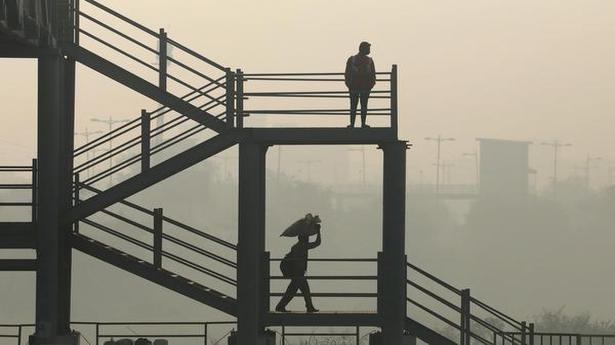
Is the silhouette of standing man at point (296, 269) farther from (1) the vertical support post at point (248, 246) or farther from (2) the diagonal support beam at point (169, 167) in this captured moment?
(2) the diagonal support beam at point (169, 167)

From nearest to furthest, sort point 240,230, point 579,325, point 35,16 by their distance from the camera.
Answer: point 35,16 → point 240,230 → point 579,325

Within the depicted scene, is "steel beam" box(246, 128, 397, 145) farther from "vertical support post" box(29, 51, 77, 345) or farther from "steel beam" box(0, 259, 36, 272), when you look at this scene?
"steel beam" box(0, 259, 36, 272)

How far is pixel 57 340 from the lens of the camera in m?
25.4

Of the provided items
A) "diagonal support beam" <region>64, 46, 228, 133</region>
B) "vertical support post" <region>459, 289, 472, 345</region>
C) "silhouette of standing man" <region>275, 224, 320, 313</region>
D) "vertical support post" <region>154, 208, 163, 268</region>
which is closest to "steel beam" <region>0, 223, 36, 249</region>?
"vertical support post" <region>154, 208, 163, 268</region>

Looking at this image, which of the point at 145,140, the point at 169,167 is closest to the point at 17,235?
the point at 145,140

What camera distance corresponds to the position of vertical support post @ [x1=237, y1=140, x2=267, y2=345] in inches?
969

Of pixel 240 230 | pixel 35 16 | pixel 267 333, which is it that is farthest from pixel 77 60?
pixel 267 333

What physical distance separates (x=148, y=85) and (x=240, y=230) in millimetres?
3472

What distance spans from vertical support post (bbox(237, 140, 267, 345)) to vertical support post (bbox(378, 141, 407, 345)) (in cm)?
253

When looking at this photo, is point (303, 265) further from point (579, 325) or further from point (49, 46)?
point (579, 325)

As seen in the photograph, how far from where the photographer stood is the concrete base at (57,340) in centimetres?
2494

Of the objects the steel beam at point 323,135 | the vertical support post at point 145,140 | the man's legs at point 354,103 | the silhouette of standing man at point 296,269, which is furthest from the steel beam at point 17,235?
the man's legs at point 354,103

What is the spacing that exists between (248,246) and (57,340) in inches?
176

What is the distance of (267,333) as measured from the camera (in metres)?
25.5
